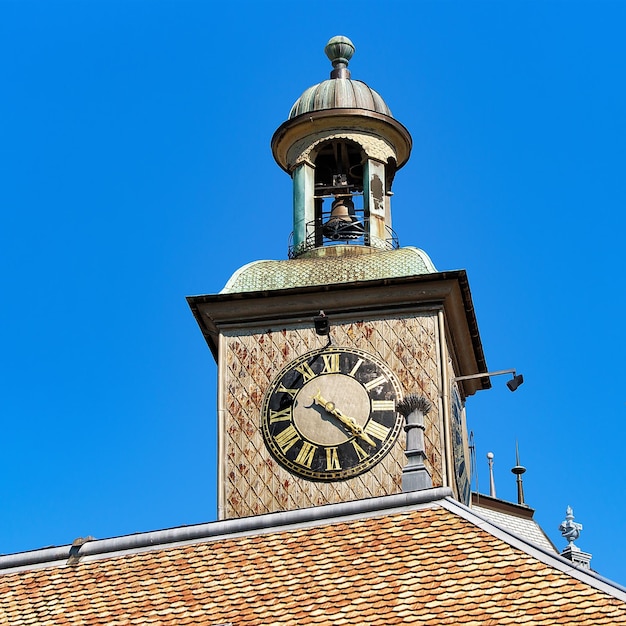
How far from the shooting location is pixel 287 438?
38812 millimetres

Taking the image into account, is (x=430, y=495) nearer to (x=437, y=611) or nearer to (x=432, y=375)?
(x=437, y=611)

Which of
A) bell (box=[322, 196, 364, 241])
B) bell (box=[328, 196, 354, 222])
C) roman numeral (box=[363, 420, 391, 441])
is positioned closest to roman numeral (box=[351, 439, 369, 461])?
roman numeral (box=[363, 420, 391, 441])

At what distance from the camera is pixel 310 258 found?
41.0 meters

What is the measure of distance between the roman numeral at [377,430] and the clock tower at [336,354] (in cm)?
1

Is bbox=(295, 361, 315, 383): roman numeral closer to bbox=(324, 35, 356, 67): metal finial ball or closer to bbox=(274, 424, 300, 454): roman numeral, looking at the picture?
bbox=(274, 424, 300, 454): roman numeral

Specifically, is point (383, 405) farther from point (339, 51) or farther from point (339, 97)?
point (339, 51)

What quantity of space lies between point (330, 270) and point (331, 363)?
1.65 meters

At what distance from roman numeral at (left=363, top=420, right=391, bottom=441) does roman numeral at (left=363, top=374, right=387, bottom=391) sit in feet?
2.21

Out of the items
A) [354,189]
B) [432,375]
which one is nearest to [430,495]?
[432,375]

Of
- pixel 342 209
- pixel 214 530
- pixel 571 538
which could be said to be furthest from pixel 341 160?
pixel 214 530

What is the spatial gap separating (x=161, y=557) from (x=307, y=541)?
177 cm

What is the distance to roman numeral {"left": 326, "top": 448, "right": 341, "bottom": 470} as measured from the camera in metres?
38.3

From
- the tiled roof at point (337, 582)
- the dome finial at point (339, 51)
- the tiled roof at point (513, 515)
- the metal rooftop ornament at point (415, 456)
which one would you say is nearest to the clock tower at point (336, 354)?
the dome finial at point (339, 51)

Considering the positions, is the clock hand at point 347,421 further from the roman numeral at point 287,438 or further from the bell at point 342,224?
the bell at point 342,224
